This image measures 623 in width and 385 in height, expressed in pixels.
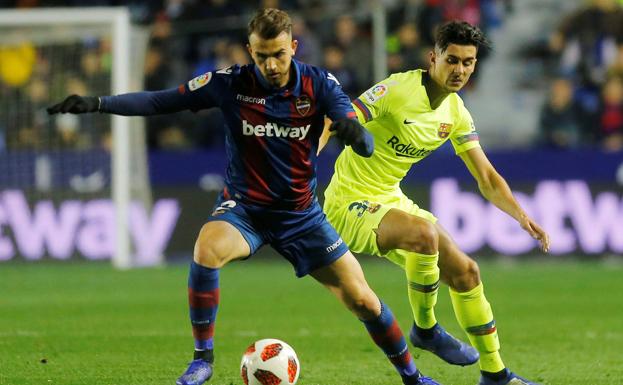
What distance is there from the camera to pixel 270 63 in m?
6.25

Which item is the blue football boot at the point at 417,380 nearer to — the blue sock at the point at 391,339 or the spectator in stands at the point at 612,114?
the blue sock at the point at 391,339

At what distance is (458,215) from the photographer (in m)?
16.0

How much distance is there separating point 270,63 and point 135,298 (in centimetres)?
632

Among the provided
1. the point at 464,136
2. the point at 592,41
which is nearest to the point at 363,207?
the point at 464,136

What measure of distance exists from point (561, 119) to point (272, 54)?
454 inches

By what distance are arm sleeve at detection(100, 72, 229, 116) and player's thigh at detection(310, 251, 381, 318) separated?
106 centimetres

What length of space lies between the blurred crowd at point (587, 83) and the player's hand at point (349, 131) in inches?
432

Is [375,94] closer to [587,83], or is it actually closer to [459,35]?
[459,35]

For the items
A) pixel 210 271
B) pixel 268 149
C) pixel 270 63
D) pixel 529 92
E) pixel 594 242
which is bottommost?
pixel 594 242

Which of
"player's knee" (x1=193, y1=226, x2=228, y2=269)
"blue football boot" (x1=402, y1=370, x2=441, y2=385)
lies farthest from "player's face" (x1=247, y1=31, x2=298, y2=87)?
"blue football boot" (x1=402, y1=370, x2=441, y2=385)

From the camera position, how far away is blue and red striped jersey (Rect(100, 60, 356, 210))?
21.2 ft

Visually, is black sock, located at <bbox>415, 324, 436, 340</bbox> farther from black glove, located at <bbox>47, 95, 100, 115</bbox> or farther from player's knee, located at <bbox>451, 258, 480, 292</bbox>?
black glove, located at <bbox>47, 95, 100, 115</bbox>

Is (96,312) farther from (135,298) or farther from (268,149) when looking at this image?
(268,149)

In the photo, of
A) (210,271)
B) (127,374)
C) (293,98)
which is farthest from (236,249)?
(127,374)
